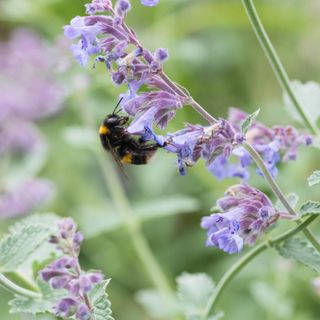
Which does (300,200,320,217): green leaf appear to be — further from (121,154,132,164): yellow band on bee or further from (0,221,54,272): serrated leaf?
(121,154,132,164): yellow band on bee

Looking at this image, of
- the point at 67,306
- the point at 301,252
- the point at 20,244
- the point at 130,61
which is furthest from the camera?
the point at 20,244

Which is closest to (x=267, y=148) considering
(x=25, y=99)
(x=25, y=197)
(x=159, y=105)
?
(x=159, y=105)

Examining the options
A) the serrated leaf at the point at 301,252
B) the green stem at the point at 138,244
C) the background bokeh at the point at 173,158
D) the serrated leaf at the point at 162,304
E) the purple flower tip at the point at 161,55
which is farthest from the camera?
the background bokeh at the point at 173,158

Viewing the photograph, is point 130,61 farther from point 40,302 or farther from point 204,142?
point 40,302

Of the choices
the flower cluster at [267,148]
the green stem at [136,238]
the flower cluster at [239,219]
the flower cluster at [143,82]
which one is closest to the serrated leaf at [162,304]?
the green stem at [136,238]

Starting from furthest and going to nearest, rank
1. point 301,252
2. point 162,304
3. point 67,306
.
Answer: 1. point 162,304
2. point 301,252
3. point 67,306

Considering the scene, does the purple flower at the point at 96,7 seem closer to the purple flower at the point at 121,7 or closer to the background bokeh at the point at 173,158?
the purple flower at the point at 121,7
